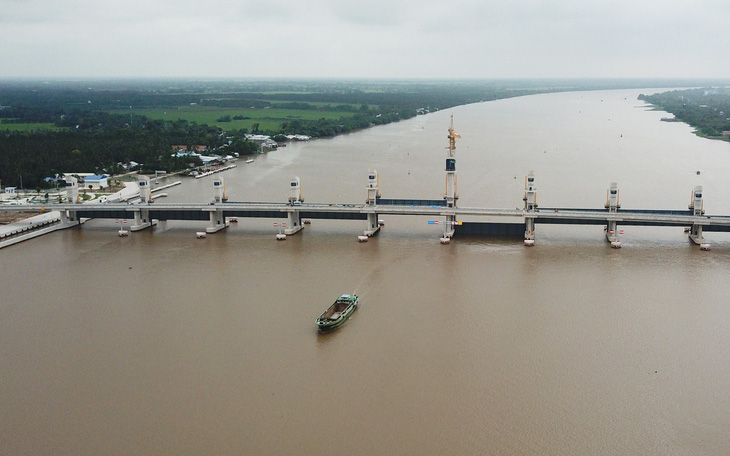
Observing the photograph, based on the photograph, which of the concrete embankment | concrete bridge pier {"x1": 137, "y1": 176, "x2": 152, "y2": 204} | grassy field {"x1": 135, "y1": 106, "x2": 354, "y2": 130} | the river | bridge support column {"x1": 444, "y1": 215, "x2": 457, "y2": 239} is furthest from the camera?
grassy field {"x1": 135, "y1": 106, "x2": 354, "y2": 130}

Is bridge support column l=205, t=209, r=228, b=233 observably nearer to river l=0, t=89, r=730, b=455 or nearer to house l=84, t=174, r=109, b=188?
river l=0, t=89, r=730, b=455

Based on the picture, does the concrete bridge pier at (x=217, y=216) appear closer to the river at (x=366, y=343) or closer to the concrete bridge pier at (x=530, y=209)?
the river at (x=366, y=343)

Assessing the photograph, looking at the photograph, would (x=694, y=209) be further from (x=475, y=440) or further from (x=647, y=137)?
(x=647, y=137)

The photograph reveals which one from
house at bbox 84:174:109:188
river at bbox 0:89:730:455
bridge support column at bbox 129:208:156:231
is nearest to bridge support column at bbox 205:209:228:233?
river at bbox 0:89:730:455

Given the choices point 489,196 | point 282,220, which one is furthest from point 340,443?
point 489,196

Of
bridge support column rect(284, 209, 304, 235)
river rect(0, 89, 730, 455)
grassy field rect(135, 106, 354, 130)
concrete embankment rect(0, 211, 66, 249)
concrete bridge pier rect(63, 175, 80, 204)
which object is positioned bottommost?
river rect(0, 89, 730, 455)

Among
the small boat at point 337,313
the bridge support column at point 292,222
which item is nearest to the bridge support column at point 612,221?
the small boat at point 337,313

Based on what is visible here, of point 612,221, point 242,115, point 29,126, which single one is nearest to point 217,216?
point 612,221
